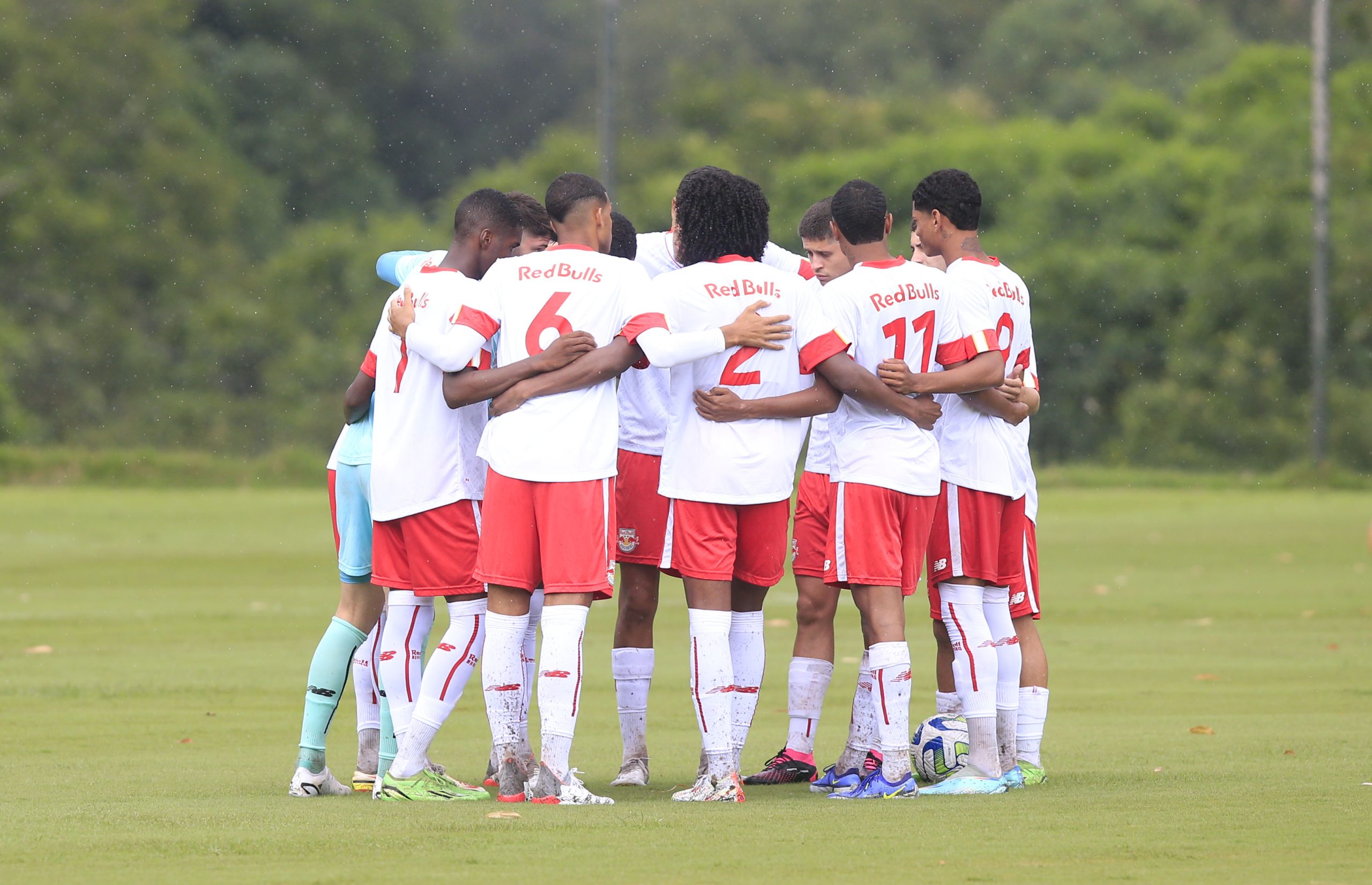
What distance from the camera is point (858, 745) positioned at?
7.71m

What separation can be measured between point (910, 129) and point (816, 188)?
1112 cm

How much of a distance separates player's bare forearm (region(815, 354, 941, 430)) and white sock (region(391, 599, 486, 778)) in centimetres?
180

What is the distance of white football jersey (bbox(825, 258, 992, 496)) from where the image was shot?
7.26 meters

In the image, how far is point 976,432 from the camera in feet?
25.2

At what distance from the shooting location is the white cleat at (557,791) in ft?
22.4

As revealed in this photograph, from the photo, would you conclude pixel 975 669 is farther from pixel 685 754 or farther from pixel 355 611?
pixel 355 611

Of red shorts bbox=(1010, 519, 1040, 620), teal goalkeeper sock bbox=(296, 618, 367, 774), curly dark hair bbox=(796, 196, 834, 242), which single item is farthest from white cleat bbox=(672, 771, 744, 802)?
curly dark hair bbox=(796, 196, 834, 242)

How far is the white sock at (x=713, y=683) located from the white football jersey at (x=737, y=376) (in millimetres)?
499

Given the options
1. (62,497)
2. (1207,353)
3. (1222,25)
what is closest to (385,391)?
(62,497)

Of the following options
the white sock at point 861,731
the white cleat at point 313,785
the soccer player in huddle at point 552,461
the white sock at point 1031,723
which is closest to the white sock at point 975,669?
the white sock at point 1031,723

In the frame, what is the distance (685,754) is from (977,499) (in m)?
2.09

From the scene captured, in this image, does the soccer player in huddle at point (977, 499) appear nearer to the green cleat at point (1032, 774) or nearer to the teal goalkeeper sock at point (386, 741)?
the green cleat at point (1032, 774)

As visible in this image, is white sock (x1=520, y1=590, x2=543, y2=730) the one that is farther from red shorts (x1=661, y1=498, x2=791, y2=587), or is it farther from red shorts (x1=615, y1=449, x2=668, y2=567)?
red shorts (x1=661, y1=498, x2=791, y2=587)

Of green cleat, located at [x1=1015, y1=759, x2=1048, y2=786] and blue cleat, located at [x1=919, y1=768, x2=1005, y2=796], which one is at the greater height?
blue cleat, located at [x1=919, y1=768, x2=1005, y2=796]
